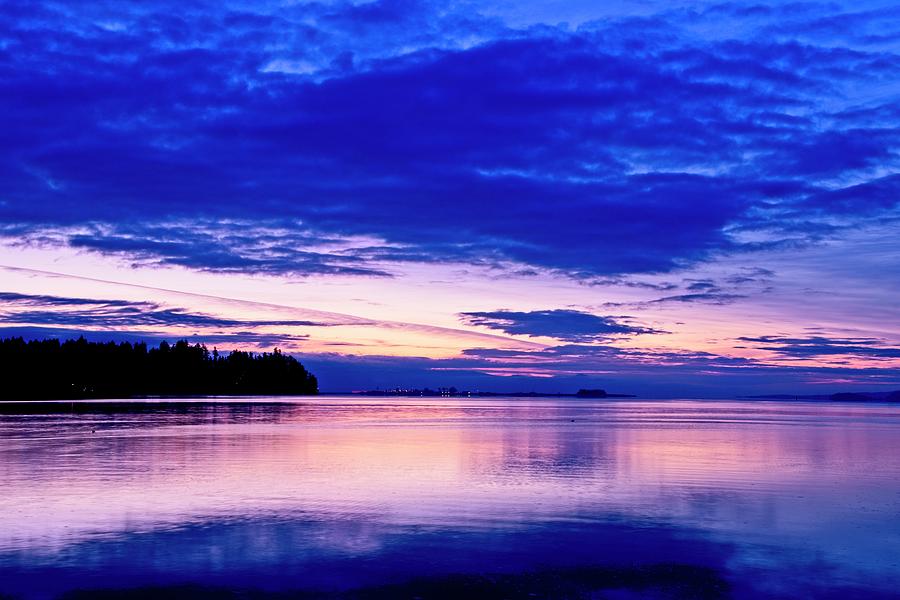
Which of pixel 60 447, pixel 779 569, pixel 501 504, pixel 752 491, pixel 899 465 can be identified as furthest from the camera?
pixel 60 447

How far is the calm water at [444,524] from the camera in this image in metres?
14.5

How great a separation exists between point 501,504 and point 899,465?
2250cm

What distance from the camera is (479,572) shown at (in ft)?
49.1

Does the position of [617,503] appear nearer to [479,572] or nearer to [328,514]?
[328,514]

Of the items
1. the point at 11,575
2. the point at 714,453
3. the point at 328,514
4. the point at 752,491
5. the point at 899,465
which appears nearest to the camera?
the point at 11,575

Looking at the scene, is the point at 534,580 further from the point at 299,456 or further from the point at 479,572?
the point at 299,456

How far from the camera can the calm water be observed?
1450 centimetres

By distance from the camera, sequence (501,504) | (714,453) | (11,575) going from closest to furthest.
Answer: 1. (11,575)
2. (501,504)
3. (714,453)

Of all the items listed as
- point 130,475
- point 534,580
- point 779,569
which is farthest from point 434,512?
point 130,475

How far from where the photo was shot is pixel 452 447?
144 feet

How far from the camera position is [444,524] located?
19828mm

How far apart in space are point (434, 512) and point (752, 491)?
11.1m

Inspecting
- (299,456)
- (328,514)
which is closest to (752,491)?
(328,514)

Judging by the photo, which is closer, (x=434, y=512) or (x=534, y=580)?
(x=534, y=580)
